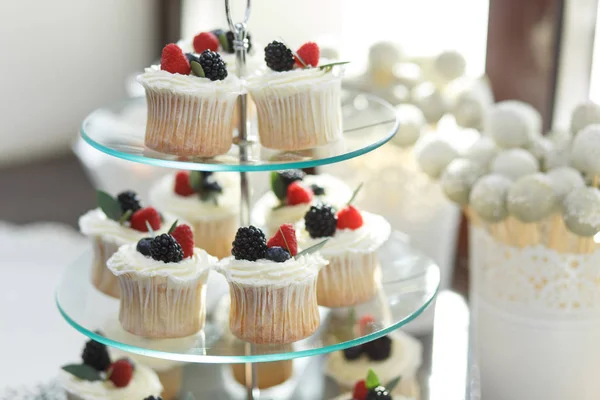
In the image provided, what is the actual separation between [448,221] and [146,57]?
1.70 m

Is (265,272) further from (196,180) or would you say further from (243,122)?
(196,180)

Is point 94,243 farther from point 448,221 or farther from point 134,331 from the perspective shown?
point 448,221

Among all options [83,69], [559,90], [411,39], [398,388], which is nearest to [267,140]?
[398,388]

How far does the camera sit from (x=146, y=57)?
3.15 meters

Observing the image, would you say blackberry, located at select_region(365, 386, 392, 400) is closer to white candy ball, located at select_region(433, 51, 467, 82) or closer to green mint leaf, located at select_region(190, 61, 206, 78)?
green mint leaf, located at select_region(190, 61, 206, 78)

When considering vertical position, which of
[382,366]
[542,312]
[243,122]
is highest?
[243,122]

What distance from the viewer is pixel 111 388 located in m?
1.39

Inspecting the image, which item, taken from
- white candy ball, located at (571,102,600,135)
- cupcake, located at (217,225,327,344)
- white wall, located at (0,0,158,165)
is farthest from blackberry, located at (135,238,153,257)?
white wall, located at (0,0,158,165)

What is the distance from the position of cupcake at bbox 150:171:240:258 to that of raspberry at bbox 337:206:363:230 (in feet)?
0.85

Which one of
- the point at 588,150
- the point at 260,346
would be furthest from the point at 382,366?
the point at 588,150

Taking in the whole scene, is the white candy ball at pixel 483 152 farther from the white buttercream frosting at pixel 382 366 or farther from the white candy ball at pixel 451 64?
the white buttercream frosting at pixel 382 366

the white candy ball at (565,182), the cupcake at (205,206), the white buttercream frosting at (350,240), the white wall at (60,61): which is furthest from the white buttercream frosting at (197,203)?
the white wall at (60,61)

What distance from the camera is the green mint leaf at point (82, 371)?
1.38 m

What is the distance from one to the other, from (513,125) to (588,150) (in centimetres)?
16
